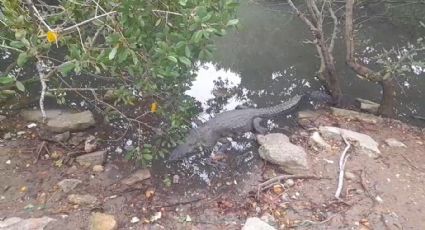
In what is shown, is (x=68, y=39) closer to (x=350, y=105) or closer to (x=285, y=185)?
(x=285, y=185)

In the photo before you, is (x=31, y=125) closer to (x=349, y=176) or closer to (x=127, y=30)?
(x=127, y=30)

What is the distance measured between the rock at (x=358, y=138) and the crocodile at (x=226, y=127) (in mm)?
820

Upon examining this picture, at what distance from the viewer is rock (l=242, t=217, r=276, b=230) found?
346 cm

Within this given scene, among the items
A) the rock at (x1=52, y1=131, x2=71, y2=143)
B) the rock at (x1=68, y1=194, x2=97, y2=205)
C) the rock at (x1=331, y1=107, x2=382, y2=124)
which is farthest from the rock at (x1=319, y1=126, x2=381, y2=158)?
the rock at (x1=52, y1=131, x2=71, y2=143)

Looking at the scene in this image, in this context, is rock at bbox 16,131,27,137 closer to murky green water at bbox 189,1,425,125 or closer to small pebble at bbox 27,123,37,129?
small pebble at bbox 27,123,37,129

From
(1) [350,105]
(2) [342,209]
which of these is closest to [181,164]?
(2) [342,209]

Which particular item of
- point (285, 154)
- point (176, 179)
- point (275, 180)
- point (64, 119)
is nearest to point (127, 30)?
point (176, 179)

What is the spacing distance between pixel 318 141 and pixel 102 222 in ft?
8.67

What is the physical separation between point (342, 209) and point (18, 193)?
3.00 metres

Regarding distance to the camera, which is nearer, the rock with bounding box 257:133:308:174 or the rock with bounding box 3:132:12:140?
the rock with bounding box 257:133:308:174

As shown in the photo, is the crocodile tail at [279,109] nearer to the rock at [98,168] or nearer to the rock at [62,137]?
the rock at [98,168]

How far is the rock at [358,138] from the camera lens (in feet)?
15.2

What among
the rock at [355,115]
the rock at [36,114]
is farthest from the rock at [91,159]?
the rock at [355,115]

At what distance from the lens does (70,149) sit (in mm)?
4359
